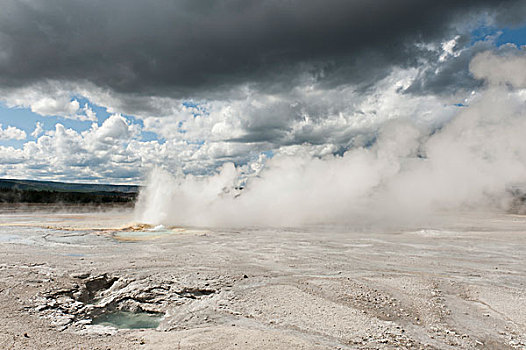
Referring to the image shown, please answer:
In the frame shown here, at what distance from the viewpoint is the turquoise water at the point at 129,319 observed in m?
8.22

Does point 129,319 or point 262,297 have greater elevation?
point 262,297

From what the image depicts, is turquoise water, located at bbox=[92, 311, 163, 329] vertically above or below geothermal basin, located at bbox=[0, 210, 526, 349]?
below

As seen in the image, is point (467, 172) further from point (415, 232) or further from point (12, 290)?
point (12, 290)

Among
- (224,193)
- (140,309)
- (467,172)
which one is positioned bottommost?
(140,309)

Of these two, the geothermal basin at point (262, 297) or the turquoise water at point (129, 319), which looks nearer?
the geothermal basin at point (262, 297)

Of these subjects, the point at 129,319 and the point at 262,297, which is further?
the point at 262,297

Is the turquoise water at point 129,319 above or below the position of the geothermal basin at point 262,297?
below

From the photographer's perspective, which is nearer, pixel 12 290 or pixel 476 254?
pixel 12 290

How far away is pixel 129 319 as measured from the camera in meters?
8.64

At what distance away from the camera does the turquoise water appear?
8219 millimetres

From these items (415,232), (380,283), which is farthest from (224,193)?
(380,283)

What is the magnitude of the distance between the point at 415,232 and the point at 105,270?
20646mm

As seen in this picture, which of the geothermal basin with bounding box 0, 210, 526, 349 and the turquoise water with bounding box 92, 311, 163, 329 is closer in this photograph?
the geothermal basin with bounding box 0, 210, 526, 349

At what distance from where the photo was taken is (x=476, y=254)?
16.1m
